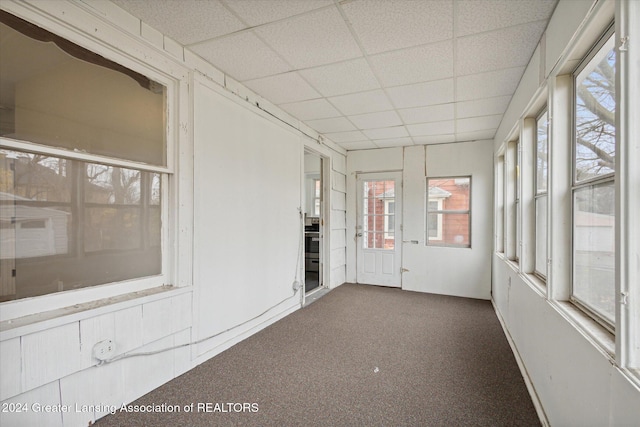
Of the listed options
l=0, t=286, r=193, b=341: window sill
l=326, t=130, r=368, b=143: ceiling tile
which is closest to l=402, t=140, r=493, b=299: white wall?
l=326, t=130, r=368, b=143: ceiling tile

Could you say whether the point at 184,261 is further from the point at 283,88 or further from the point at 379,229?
the point at 379,229

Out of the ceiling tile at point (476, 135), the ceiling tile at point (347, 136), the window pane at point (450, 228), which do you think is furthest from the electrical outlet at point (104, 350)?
the ceiling tile at point (476, 135)

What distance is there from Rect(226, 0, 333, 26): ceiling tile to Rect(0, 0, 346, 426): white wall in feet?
2.38

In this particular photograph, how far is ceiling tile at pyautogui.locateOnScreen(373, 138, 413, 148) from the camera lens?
197 inches

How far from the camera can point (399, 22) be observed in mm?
1997

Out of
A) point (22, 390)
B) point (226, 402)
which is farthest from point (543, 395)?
point (22, 390)

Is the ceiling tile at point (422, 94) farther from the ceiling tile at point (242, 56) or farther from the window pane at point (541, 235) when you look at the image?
the window pane at point (541, 235)

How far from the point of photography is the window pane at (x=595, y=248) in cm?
135

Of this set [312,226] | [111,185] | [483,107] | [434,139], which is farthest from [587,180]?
[312,226]

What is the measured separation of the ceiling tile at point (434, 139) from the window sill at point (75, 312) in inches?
165

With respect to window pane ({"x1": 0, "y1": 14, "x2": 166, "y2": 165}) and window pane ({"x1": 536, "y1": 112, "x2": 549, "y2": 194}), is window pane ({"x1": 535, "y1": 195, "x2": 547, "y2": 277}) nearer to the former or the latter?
window pane ({"x1": 536, "y1": 112, "x2": 549, "y2": 194})

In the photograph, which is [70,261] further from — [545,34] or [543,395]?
[545,34]

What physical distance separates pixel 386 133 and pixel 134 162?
355cm

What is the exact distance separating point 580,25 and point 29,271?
122 inches
